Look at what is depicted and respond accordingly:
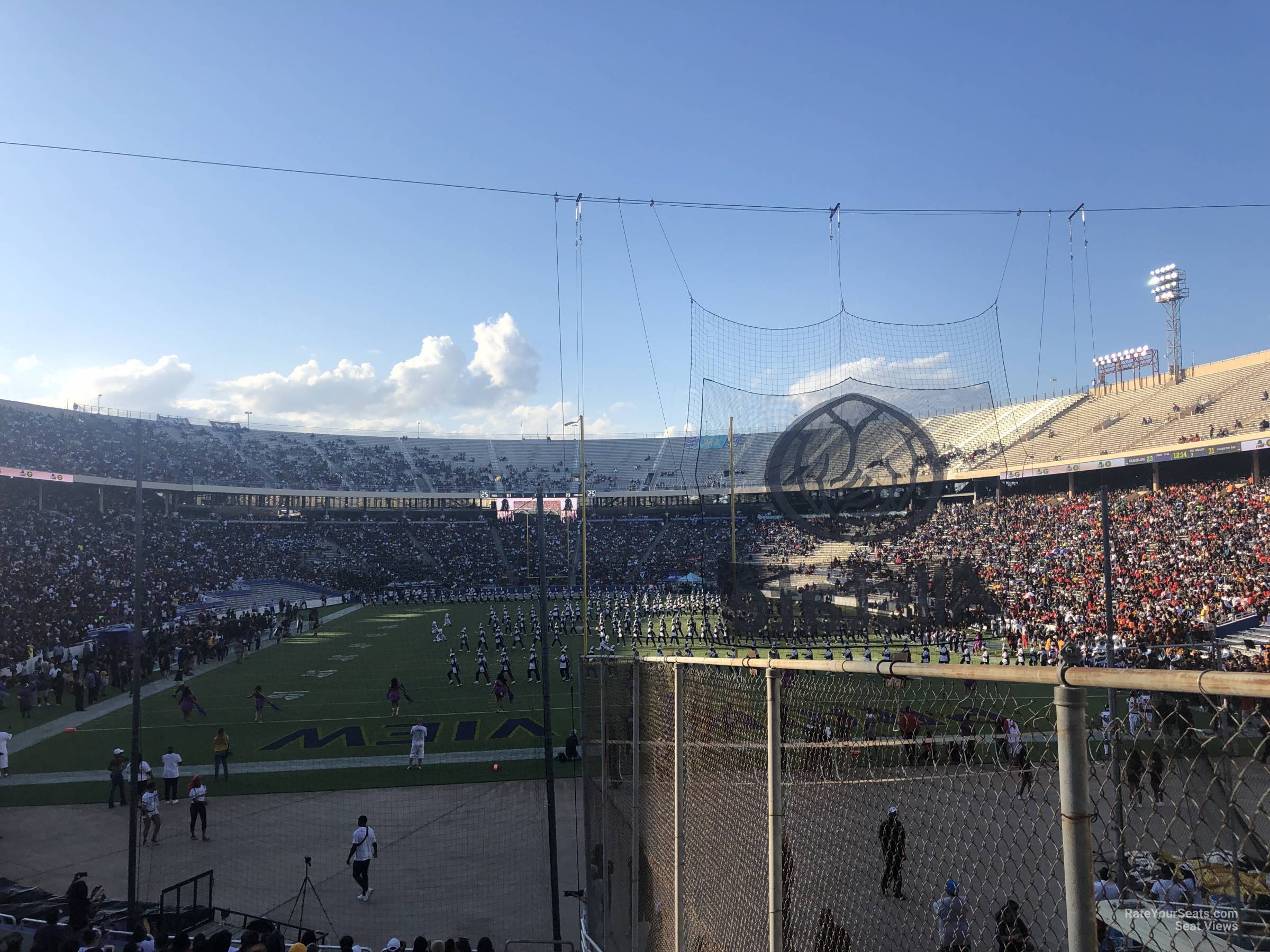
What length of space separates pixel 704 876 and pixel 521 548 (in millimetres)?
54067

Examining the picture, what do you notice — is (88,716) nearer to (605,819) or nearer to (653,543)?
(605,819)

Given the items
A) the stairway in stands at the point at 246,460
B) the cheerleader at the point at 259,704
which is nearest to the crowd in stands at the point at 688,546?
the cheerleader at the point at 259,704

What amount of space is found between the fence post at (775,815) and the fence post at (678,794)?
0.93 metres

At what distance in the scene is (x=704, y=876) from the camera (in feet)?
13.9

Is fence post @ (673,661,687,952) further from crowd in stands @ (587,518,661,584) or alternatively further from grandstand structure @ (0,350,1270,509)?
crowd in stands @ (587,518,661,584)

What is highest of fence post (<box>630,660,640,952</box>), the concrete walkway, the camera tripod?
fence post (<box>630,660,640,952</box>)

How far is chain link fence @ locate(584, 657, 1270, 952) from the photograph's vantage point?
5.70 ft

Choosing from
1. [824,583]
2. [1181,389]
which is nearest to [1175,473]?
[1181,389]

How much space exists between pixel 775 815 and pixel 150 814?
451 inches

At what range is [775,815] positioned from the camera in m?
2.82

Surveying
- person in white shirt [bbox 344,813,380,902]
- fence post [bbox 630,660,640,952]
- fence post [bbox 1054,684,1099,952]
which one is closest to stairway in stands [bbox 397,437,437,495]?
person in white shirt [bbox 344,813,380,902]

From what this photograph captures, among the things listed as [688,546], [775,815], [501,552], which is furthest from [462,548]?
[775,815]

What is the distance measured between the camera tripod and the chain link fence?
11.7ft

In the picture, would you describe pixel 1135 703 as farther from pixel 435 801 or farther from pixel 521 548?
pixel 521 548
